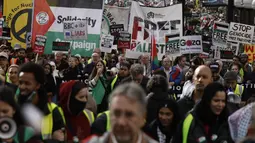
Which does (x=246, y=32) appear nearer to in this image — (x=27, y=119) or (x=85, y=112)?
(x=85, y=112)

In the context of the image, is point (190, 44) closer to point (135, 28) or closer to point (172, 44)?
point (172, 44)

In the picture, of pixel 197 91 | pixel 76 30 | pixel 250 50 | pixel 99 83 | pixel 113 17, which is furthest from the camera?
pixel 113 17

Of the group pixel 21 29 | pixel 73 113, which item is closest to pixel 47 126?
pixel 73 113

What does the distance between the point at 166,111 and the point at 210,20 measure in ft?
113

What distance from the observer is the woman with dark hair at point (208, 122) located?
6.07 m

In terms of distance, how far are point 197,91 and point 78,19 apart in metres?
11.3

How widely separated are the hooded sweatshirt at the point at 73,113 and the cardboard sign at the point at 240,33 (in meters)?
14.8

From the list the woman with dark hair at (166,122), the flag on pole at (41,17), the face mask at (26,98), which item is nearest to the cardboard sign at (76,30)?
the flag on pole at (41,17)

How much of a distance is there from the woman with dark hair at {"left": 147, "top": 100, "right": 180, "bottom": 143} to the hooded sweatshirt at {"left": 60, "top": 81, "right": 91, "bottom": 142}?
2.00ft

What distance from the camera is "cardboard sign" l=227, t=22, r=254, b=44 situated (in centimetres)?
2102

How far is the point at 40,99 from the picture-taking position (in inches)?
239

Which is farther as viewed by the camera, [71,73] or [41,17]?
[41,17]

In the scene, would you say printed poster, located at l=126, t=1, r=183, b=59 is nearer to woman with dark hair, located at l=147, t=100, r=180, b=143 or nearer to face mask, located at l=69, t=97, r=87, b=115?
woman with dark hair, located at l=147, t=100, r=180, b=143

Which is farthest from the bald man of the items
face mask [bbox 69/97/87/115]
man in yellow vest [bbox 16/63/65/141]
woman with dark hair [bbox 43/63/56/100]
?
woman with dark hair [bbox 43/63/56/100]
